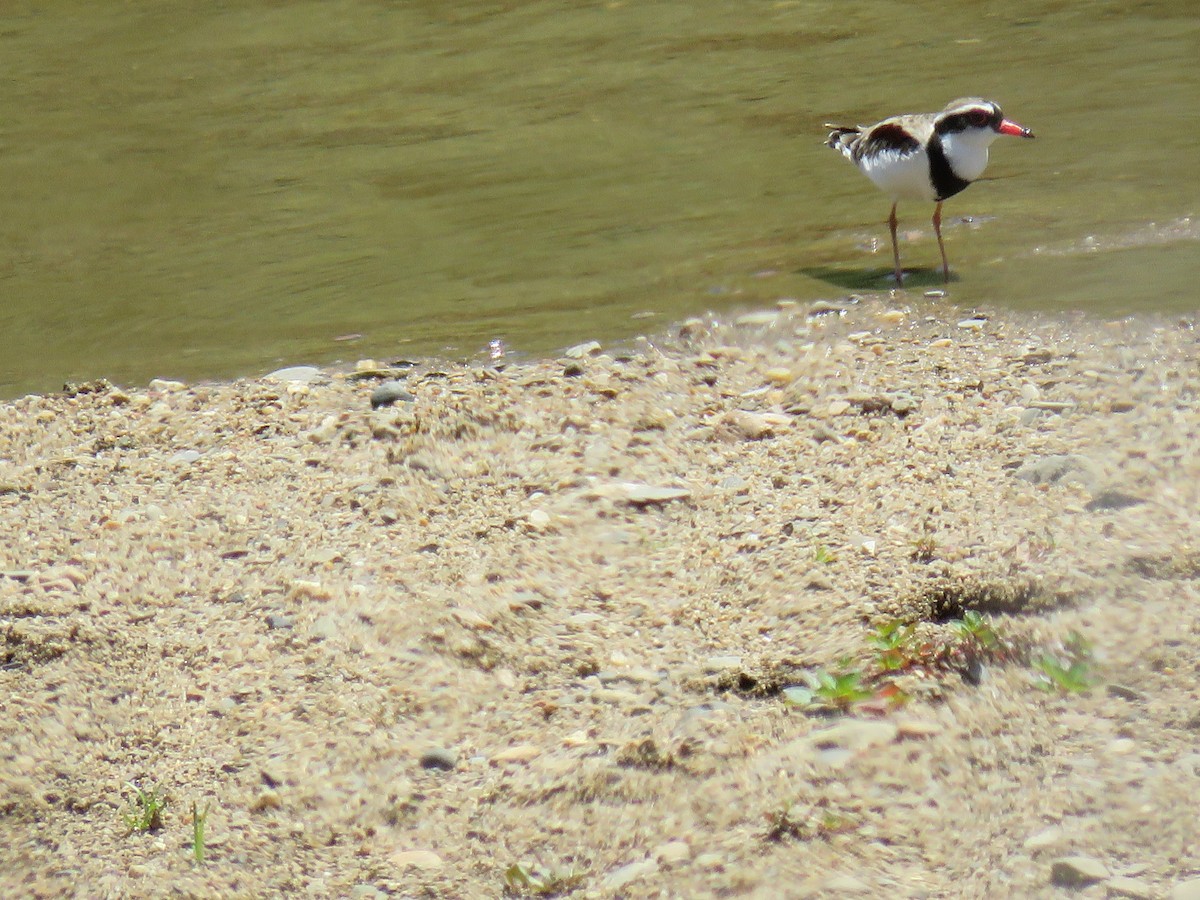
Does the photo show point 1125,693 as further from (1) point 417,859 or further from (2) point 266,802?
(2) point 266,802

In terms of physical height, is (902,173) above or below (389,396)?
above

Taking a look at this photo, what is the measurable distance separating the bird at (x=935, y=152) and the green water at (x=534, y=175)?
30cm

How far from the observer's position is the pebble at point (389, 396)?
17.5 feet

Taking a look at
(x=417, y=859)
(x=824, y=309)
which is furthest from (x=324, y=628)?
(x=824, y=309)

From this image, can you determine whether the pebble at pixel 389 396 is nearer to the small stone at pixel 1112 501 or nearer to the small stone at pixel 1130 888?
the small stone at pixel 1112 501

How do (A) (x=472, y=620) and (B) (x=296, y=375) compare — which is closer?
(A) (x=472, y=620)

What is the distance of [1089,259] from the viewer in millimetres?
6434

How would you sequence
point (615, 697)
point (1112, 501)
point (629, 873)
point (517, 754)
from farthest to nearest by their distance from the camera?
point (1112, 501) < point (615, 697) < point (517, 754) < point (629, 873)

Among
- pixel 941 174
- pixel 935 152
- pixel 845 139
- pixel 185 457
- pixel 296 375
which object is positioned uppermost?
pixel 845 139

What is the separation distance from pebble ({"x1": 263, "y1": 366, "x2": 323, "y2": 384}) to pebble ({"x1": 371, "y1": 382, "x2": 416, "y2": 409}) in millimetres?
501

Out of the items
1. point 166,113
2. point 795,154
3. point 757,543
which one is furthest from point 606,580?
point 166,113

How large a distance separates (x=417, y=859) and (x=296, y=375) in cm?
314

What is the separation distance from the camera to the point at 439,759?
3352 millimetres

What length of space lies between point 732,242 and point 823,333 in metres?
1.39
